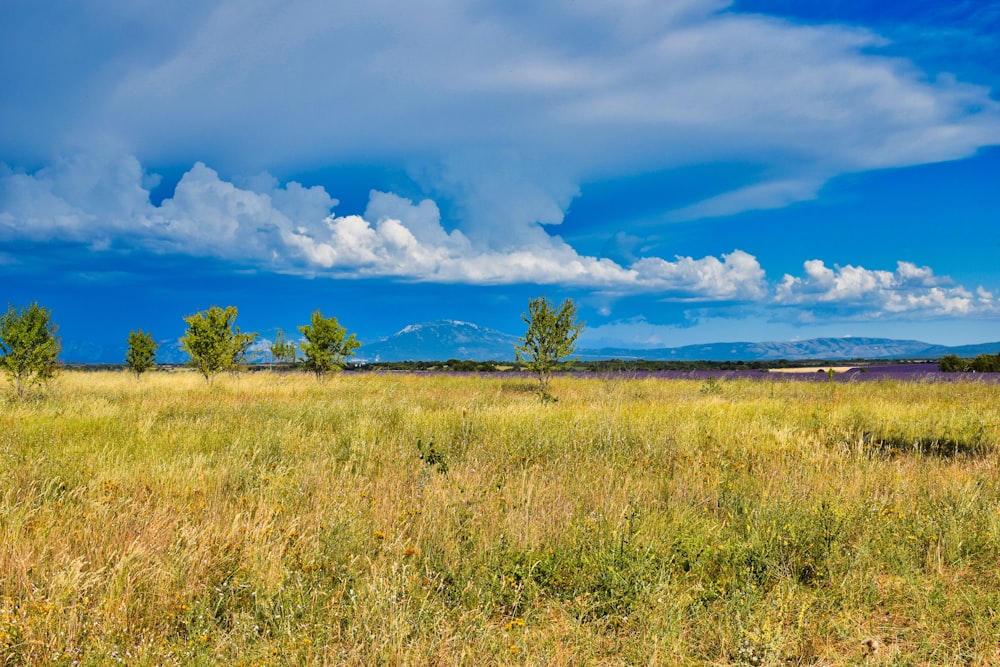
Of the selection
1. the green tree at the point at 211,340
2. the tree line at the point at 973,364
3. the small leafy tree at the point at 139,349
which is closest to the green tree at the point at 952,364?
the tree line at the point at 973,364

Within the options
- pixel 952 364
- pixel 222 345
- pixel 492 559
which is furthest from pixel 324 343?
pixel 952 364

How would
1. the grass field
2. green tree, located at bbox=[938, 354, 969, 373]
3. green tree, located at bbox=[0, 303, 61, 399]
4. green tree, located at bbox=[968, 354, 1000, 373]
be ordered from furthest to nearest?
1. green tree, located at bbox=[938, 354, 969, 373]
2. green tree, located at bbox=[968, 354, 1000, 373]
3. green tree, located at bbox=[0, 303, 61, 399]
4. the grass field

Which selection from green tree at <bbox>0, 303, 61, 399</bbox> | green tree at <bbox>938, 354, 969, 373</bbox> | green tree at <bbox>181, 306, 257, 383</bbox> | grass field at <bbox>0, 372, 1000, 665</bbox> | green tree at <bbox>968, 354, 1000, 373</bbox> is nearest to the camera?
grass field at <bbox>0, 372, 1000, 665</bbox>

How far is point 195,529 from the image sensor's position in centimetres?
432

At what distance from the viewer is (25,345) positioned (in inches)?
705

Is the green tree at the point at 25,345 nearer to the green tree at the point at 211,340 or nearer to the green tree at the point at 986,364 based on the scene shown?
the green tree at the point at 211,340

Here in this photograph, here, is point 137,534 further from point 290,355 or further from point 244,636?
point 290,355

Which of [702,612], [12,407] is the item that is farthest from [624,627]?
[12,407]

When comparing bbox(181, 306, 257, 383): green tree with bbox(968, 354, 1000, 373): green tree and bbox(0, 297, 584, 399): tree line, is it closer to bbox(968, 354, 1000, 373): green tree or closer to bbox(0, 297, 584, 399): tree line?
bbox(0, 297, 584, 399): tree line

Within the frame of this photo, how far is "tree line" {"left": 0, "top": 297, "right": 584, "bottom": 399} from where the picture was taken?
709 inches

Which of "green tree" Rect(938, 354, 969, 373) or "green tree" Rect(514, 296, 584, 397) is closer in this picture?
"green tree" Rect(514, 296, 584, 397)

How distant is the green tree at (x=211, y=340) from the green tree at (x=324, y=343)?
145 inches

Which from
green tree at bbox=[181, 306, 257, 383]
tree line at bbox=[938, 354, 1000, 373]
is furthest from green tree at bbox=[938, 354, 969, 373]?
green tree at bbox=[181, 306, 257, 383]

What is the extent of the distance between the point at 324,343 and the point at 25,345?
496 inches
